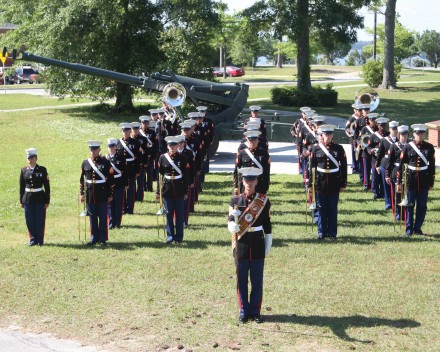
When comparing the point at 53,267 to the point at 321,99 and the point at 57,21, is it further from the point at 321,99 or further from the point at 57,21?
the point at 321,99

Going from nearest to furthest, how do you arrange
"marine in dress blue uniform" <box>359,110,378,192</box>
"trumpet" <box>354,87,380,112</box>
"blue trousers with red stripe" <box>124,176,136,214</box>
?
"blue trousers with red stripe" <box>124,176,136,214</box> < "marine in dress blue uniform" <box>359,110,378,192</box> < "trumpet" <box>354,87,380,112</box>

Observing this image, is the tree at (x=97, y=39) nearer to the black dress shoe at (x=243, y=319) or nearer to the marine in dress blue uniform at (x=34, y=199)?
the marine in dress blue uniform at (x=34, y=199)

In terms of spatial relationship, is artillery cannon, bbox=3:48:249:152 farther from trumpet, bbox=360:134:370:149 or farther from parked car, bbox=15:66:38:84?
parked car, bbox=15:66:38:84

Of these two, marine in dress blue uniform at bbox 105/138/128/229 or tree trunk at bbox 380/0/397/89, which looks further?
tree trunk at bbox 380/0/397/89

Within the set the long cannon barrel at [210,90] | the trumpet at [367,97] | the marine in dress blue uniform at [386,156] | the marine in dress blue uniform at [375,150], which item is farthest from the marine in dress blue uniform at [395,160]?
the long cannon barrel at [210,90]

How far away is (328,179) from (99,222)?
3.54m

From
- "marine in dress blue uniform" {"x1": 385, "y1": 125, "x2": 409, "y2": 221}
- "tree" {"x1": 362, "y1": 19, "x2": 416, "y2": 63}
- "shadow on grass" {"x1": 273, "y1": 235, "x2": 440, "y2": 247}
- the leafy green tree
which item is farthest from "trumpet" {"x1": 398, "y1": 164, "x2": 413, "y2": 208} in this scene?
the leafy green tree

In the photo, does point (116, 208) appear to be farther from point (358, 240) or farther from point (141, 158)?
point (358, 240)

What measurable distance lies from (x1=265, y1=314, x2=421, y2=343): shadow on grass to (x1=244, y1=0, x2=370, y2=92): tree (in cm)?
2663

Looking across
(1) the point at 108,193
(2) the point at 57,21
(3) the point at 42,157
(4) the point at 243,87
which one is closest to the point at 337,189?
(1) the point at 108,193

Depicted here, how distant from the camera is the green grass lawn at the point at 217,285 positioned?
27.0 ft

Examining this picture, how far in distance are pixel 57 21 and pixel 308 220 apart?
1929 centimetres

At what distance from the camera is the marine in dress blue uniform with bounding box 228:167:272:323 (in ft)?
28.4

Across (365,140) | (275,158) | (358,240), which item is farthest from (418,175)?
(275,158)
